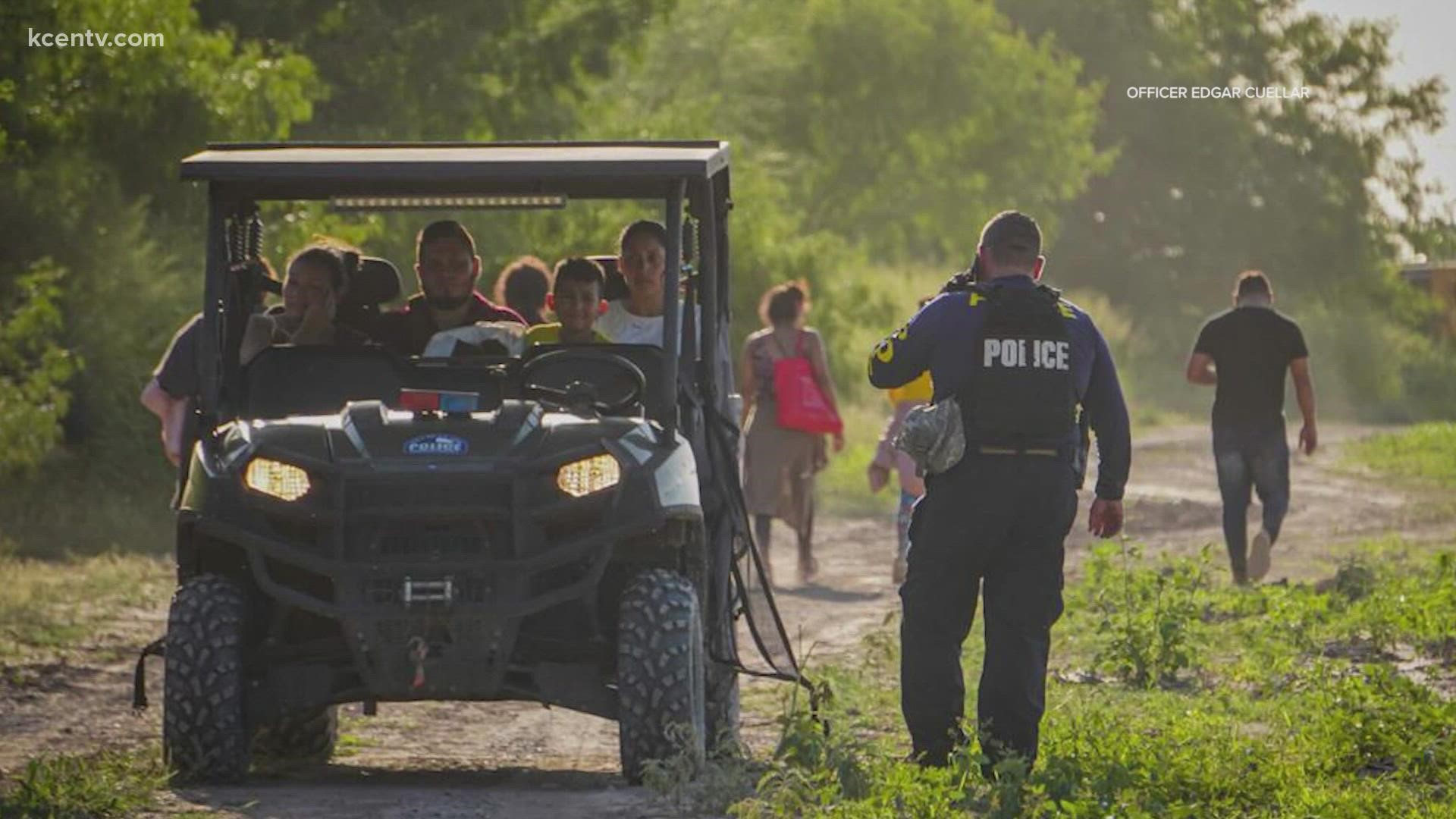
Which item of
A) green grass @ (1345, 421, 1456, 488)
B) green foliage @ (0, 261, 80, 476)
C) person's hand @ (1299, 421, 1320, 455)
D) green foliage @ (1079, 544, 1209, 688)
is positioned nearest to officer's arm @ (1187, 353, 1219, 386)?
person's hand @ (1299, 421, 1320, 455)

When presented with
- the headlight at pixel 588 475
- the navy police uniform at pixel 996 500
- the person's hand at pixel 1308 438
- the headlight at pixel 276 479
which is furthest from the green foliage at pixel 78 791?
the person's hand at pixel 1308 438

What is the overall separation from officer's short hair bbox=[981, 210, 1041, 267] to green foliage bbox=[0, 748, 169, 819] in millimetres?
2849

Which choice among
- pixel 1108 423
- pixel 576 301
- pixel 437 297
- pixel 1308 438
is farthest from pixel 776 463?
pixel 1108 423

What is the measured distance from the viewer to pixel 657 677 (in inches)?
352

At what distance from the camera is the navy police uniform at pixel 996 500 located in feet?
29.8

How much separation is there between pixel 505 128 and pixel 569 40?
93cm

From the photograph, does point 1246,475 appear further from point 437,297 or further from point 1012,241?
point 1012,241

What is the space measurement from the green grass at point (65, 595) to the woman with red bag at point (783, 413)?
3253 mm

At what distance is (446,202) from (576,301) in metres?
0.54

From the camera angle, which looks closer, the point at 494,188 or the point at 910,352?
the point at 910,352

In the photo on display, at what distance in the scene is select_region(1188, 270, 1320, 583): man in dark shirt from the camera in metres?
16.7

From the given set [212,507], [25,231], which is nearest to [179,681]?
[212,507]

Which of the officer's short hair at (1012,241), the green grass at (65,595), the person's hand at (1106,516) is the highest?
the officer's short hair at (1012,241)
